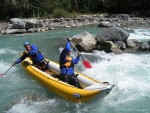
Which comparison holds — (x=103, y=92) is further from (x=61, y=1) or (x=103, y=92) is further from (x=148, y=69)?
(x=61, y=1)

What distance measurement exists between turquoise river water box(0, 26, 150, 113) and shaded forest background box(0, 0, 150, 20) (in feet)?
35.0

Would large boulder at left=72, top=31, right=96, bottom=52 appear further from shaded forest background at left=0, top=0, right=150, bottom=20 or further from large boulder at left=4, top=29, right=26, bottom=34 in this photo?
shaded forest background at left=0, top=0, right=150, bottom=20

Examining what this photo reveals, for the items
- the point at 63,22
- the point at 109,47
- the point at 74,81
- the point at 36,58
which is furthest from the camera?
the point at 63,22

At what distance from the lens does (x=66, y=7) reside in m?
26.1

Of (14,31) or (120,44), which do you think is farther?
(14,31)

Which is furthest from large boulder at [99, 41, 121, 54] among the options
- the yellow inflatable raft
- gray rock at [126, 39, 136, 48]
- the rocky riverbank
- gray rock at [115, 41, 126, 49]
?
the yellow inflatable raft

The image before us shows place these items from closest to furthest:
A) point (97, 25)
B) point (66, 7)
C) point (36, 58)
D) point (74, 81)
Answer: point (74, 81) → point (36, 58) → point (97, 25) → point (66, 7)

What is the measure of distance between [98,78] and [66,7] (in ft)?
57.1

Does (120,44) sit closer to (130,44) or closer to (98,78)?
(130,44)

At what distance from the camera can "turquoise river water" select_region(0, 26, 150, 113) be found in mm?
7359

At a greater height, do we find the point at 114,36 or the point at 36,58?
the point at 36,58

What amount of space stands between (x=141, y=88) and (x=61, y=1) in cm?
1892

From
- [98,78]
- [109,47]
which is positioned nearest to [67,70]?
[98,78]

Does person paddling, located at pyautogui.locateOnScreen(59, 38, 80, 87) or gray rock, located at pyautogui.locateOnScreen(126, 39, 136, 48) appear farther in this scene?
gray rock, located at pyautogui.locateOnScreen(126, 39, 136, 48)
